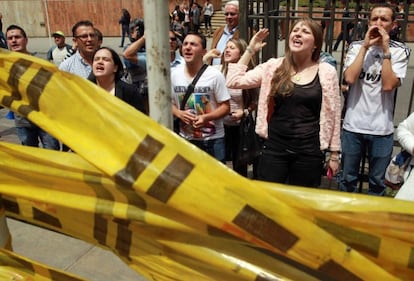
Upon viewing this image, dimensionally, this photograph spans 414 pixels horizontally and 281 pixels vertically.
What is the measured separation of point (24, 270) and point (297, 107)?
1.91 metres

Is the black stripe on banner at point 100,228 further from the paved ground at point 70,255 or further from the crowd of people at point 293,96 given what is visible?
the crowd of people at point 293,96

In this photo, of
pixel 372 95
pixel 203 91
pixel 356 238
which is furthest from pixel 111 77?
pixel 356 238

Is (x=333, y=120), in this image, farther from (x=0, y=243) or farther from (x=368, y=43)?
(x=0, y=243)

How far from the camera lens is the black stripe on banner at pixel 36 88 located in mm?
1402

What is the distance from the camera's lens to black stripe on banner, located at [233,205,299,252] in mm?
1239

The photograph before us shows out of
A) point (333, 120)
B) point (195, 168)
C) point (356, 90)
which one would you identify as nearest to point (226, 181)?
point (195, 168)

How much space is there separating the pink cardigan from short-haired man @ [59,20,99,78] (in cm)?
151

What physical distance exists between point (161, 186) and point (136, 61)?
331cm

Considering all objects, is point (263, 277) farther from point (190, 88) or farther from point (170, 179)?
point (190, 88)

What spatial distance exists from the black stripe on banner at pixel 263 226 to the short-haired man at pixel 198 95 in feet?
7.16

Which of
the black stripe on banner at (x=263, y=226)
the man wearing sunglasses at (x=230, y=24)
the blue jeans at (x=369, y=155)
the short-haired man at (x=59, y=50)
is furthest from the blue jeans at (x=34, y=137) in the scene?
the black stripe on banner at (x=263, y=226)

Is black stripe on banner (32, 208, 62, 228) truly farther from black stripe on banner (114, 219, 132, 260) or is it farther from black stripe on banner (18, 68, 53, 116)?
black stripe on banner (18, 68, 53, 116)

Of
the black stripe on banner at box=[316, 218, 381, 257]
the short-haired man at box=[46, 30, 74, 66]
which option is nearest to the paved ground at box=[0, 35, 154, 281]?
the black stripe on banner at box=[316, 218, 381, 257]

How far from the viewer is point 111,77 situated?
3.22 metres
